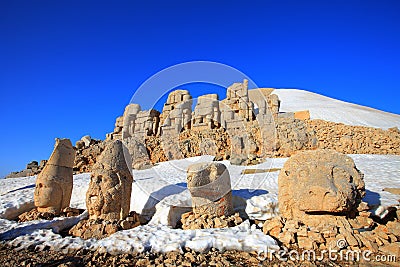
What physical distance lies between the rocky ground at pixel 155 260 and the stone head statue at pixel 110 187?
1744 mm

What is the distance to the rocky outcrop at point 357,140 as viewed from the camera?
50.4 feet

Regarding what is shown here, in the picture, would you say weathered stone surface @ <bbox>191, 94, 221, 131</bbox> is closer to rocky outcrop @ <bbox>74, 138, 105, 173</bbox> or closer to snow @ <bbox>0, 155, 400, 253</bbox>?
rocky outcrop @ <bbox>74, 138, 105, 173</bbox>

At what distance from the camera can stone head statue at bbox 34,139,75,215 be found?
7.00 metres

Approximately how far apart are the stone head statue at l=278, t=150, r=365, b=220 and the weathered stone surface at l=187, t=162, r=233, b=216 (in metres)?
1.39

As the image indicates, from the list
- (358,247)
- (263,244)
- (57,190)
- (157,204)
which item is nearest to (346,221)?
(358,247)

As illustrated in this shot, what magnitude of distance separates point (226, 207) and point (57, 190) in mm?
4992

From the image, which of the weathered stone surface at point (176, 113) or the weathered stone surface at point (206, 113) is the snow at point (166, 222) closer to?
the weathered stone surface at point (206, 113)

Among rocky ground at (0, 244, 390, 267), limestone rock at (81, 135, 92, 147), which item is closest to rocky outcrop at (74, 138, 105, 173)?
limestone rock at (81, 135, 92, 147)

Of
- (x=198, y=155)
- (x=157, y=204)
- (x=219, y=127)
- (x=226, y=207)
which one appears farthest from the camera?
(x=219, y=127)

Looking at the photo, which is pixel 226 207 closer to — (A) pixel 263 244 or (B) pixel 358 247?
(A) pixel 263 244

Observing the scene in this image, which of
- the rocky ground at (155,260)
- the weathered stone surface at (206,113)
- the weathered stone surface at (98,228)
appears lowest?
the rocky ground at (155,260)

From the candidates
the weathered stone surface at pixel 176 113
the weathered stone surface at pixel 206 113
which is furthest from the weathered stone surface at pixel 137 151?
the weathered stone surface at pixel 206 113

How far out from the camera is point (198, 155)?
58.9ft

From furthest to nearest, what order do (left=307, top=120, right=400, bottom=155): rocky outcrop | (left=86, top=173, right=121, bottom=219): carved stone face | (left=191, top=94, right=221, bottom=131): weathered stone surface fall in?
(left=191, top=94, right=221, bottom=131): weathered stone surface → (left=307, top=120, right=400, bottom=155): rocky outcrop → (left=86, top=173, right=121, bottom=219): carved stone face
